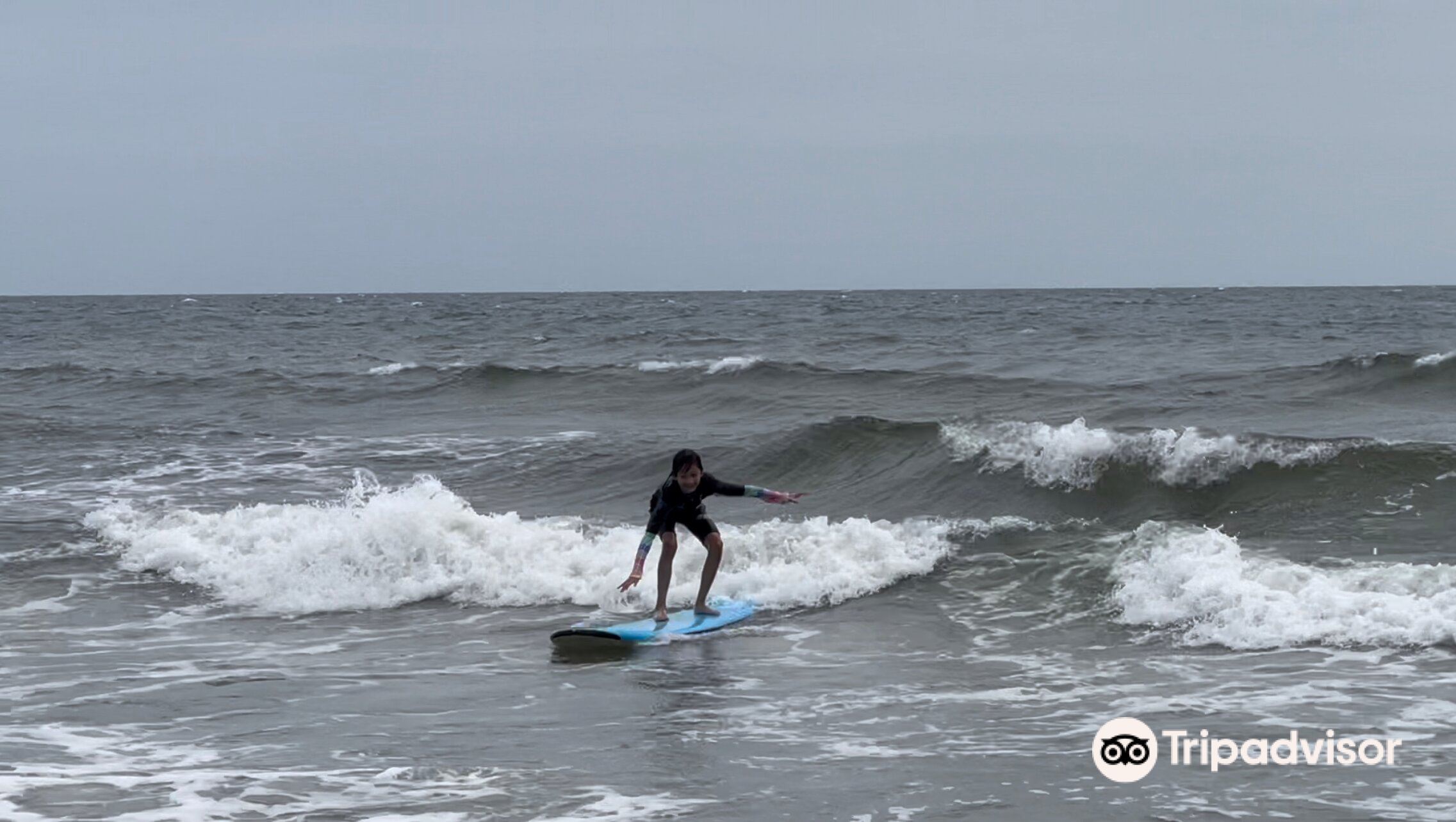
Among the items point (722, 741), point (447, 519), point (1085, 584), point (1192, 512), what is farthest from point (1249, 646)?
point (447, 519)

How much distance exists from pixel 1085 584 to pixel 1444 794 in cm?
537

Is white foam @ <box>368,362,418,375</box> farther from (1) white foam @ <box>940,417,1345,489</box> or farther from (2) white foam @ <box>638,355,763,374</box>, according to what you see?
(1) white foam @ <box>940,417,1345,489</box>

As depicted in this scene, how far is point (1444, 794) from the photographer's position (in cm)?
668

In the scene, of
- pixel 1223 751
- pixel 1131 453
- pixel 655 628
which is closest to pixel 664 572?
pixel 655 628

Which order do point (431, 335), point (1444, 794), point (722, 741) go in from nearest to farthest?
point (1444, 794) → point (722, 741) → point (431, 335)

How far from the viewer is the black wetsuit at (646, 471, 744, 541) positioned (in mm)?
11453

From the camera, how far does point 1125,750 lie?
24.6 feet

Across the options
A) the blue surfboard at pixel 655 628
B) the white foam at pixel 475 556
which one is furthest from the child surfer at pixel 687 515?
the white foam at pixel 475 556

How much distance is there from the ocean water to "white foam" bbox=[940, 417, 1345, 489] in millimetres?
52

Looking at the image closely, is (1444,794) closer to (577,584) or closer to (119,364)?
(577,584)

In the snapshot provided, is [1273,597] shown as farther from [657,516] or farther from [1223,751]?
[657,516]

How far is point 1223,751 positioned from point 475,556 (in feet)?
26.0

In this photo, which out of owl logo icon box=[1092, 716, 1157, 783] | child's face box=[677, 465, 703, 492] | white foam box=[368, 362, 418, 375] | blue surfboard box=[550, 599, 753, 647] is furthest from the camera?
white foam box=[368, 362, 418, 375]

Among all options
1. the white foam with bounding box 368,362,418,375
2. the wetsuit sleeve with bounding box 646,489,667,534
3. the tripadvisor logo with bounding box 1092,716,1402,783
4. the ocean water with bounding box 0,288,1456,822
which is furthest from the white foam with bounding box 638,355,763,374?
the tripadvisor logo with bounding box 1092,716,1402,783
